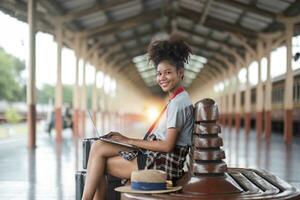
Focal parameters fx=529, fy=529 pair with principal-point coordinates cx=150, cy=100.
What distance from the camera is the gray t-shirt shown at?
11.3 ft

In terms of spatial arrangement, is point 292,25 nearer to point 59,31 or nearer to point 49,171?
point 59,31

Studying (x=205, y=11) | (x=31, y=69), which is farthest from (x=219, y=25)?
(x=31, y=69)

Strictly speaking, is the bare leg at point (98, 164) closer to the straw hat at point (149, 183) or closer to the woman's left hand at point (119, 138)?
the woman's left hand at point (119, 138)

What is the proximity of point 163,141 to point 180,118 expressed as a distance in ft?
0.62

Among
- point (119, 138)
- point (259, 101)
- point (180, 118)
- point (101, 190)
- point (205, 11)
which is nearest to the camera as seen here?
point (180, 118)

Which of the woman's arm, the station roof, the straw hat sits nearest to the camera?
the straw hat

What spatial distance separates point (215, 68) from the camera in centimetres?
4344

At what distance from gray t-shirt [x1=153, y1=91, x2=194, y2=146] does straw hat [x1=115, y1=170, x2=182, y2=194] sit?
0.38m

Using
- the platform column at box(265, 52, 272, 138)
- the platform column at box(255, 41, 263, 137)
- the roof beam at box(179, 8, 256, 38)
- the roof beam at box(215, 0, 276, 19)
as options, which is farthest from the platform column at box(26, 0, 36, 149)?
the platform column at box(255, 41, 263, 137)

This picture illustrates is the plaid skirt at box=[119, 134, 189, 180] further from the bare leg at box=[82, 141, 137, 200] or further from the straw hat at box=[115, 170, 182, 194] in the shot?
the straw hat at box=[115, 170, 182, 194]

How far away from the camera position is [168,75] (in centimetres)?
362

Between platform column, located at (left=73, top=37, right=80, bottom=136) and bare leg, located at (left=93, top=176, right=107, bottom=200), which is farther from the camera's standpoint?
platform column, located at (left=73, top=37, right=80, bottom=136)

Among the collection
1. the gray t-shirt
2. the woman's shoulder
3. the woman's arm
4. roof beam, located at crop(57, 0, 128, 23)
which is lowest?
the woman's arm

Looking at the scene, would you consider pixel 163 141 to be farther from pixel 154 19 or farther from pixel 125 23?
pixel 154 19
